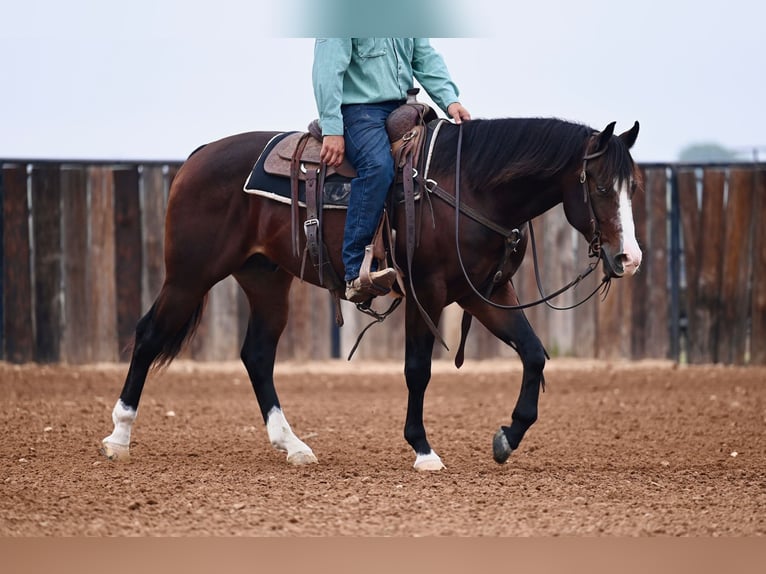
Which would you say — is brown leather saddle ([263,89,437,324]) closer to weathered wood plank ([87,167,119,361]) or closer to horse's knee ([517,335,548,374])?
horse's knee ([517,335,548,374])

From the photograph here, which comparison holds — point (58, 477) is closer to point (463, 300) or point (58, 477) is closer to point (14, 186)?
point (463, 300)

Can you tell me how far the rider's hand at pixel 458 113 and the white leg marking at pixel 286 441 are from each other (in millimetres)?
2092

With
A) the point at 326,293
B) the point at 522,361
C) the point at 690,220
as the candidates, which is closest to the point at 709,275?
the point at 690,220

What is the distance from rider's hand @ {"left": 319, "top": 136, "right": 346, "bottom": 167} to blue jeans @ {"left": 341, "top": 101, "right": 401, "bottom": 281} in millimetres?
50

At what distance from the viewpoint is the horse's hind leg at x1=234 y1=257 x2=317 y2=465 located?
6.80m

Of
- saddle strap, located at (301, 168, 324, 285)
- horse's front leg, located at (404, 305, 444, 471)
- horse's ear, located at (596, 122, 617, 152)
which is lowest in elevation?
horse's front leg, located at (404, 305, 444, 471)

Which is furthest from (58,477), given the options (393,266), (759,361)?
(759,361)

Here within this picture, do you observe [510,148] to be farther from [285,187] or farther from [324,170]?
[285,187]

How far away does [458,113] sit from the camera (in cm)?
622

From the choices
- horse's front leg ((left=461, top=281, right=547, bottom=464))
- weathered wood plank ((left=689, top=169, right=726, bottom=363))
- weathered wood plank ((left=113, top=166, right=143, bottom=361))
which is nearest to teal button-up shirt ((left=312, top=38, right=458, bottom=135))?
horse's front leg ((left=461, top=281, right=547, bottom=464))

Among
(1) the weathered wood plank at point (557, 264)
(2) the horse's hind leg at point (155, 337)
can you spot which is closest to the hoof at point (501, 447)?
(2) the horse's hind leg at point (155, 337)

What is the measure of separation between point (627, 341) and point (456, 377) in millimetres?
2143

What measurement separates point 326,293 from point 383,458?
17.2 feet

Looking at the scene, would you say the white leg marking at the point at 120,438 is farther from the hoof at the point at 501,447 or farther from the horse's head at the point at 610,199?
the horse's head at the point at 610,199
